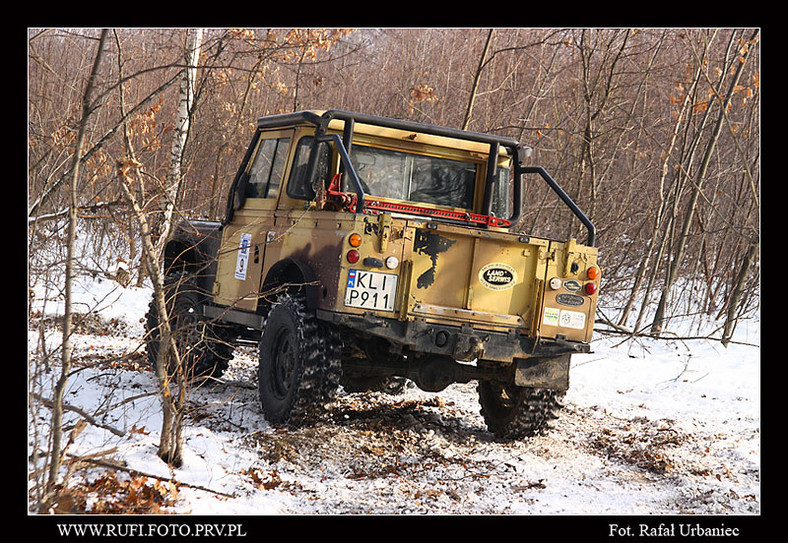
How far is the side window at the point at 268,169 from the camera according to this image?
25.0 ft

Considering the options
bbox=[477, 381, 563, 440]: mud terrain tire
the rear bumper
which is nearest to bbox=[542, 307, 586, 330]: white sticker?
the rear bumper

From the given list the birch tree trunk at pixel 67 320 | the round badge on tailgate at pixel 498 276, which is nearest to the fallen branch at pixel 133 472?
the birch tree trunk at pixel 67 320

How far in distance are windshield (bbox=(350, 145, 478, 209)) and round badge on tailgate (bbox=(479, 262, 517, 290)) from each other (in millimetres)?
1373

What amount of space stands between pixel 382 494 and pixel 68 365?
228cm

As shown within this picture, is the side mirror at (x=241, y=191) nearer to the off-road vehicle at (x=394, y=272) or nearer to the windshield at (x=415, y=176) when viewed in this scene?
the off-road vehicle at (x=394, y=272)

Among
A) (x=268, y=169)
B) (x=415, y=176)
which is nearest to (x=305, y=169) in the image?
(x=268, y=169)

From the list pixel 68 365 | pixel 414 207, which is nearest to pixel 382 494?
pixel 68 365

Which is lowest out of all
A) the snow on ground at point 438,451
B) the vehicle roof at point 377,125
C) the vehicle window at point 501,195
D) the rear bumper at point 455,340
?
the snow on ground at point 438,451

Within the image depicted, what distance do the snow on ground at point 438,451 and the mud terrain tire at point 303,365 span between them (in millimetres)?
234

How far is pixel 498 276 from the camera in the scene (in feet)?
21.4

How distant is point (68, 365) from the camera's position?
4.38m

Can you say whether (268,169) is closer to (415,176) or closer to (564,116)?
(415,176)

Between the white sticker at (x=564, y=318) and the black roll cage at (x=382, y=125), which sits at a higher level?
the black roll cage at (x=382, y=125)

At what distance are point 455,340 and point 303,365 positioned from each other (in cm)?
120
